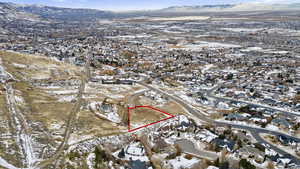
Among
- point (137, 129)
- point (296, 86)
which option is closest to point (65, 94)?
point (137, 129)

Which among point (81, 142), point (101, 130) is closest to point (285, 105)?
point (101, 130)

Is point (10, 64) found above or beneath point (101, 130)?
above

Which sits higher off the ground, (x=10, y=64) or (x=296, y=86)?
(x=10, y=64)

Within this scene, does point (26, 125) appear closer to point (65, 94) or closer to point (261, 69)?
point (65, 94)

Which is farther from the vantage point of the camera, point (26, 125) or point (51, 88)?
point (51, 88)

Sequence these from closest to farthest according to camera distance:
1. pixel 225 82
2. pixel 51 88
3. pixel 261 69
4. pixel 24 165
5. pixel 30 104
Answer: pixel 24 165
pixel 30 104
pixel 51 88
pixel 225 82
pixel 261 69

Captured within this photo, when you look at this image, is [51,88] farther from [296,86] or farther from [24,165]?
[296,86]

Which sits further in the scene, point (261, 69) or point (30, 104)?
point (261, 69)

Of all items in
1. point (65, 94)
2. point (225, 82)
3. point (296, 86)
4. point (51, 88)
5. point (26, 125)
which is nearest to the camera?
point (26, 125)

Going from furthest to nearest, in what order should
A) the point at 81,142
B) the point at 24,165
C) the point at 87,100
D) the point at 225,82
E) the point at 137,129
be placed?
the point at 225,82
the point at 87,100
the point at 137,129
the point at 81,142
the point at 24,165
